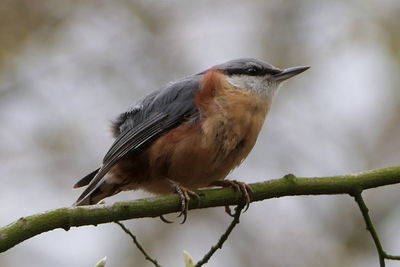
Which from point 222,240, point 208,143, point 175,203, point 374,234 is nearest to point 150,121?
point 208,143

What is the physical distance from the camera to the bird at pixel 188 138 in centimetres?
404

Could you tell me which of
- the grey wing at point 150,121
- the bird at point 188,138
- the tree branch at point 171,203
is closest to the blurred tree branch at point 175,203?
the tree branch at point 171,203

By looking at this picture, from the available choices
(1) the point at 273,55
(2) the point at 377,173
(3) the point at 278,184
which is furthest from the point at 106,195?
(1) the point at 273,55

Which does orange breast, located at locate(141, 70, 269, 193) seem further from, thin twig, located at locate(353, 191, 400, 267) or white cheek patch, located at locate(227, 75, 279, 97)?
thin twig, located at locate(353, 191, 400, 267)

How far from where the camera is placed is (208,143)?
4.01m

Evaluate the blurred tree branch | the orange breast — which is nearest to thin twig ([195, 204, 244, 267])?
the blurred tree branch

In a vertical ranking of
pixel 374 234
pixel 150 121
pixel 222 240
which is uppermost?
pixel 150 121

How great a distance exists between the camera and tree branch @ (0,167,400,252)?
291 centimetres

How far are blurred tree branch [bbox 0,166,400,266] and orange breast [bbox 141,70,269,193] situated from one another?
0.48 m

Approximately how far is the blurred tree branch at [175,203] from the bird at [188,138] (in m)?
0.36

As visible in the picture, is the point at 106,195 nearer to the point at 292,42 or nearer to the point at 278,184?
the point at 278,184

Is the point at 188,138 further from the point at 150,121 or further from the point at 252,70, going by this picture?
the point at 252,70

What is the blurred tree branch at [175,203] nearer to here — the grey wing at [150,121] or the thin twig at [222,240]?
the thin twig at [222,240]

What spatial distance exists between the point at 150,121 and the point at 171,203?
1.03 metres
